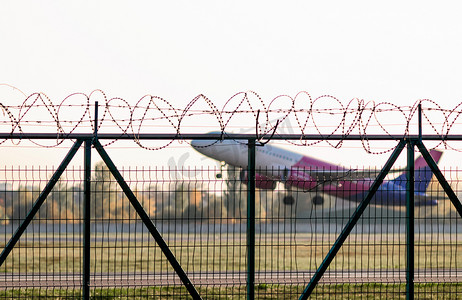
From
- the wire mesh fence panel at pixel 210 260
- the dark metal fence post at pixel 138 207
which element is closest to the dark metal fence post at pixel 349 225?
the wire mesh fence panel at pixel 210 260

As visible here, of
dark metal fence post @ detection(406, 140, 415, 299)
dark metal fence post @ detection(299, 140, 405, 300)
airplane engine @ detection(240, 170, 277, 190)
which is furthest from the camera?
dark metal fence post @ detection(406, 140, 415, 299)

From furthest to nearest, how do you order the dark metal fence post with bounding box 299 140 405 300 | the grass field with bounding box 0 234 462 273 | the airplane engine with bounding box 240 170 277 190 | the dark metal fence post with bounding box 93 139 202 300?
1. the grass field with bounding box 0 234 462 273
2. the airplane engine with bounding box 240 170 277 190
3. the dark metal fence post with bounding box 299 140 405 300
4. the dark metal fence post with bounding box 93 139 202 300

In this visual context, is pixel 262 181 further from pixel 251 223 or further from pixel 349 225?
pixel 349 225

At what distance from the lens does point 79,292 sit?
14.4m

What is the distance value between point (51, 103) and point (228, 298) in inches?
211

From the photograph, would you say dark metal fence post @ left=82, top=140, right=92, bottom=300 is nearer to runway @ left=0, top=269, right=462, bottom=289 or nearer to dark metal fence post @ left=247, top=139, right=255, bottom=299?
runway @ left=0, top=269, right=462, bottom=289

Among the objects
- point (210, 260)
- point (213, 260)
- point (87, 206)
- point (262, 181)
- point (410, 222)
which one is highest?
point (262, 181)

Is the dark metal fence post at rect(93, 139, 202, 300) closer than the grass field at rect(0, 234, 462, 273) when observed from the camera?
Yes

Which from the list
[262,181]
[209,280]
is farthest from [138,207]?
[209,280]

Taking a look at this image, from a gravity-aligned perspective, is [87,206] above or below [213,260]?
above

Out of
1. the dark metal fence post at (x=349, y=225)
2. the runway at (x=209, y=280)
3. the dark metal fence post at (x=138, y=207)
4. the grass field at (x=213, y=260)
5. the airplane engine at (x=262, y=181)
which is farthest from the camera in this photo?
the grass field at (x=213, y=260)

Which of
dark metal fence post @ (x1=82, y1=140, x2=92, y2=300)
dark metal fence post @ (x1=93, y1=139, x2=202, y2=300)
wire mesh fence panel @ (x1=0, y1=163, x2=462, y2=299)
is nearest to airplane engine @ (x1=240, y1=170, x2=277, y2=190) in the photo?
wire mesh fence panel @ (x1=0, y1=163, x2=462, y2=299)

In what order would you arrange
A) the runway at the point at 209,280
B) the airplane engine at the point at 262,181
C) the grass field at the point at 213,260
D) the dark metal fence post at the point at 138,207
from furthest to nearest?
the grass field at the point at 213,260 < the runway at the point at 209,280 < the airplane engine at the point at 262,181 < the dark metal fence post at the point at 138,207

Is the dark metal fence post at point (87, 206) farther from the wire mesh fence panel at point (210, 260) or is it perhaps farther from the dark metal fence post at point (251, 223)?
the dark metal fence post at point (251, 223)
